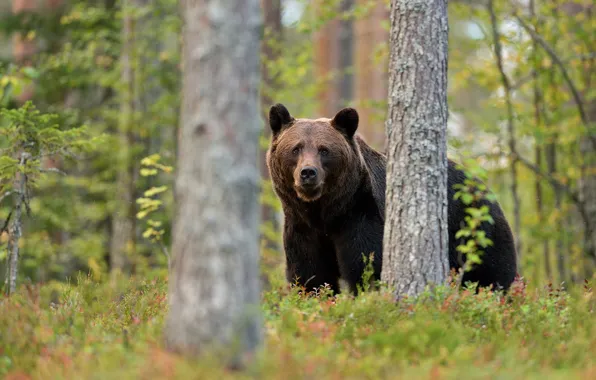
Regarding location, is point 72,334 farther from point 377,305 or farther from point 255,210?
point 377,305

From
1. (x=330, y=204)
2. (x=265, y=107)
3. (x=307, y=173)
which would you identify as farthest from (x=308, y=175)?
(x=265, y=107)

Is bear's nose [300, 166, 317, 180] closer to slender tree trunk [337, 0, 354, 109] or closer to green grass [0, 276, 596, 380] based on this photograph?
green grass [0, 276, 596, 380]

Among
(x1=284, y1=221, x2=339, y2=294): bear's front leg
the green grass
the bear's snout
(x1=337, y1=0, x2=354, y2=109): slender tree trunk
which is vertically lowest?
the green grass

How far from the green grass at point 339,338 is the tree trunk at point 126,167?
28.3 ft

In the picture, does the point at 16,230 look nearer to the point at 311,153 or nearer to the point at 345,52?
the point at 311,153

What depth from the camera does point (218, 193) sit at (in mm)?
4133

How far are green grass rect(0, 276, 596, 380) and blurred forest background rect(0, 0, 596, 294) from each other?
217 inches

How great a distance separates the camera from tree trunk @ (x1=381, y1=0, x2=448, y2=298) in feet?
19.0

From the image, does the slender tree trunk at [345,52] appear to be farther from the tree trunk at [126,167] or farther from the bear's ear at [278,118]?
the bear's ear at [278,118]

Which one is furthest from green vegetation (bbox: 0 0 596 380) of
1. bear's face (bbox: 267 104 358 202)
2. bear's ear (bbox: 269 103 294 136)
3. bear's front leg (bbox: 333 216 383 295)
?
bear's ear (bbox: 269 103 294 136)

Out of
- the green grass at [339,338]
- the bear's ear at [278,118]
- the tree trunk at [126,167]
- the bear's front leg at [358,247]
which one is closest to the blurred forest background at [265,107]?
the tree trunk at [126,167]

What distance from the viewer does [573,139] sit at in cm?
1323

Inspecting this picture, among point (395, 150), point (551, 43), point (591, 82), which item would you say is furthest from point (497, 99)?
point (395, 150)

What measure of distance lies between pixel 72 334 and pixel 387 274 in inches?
93.5
